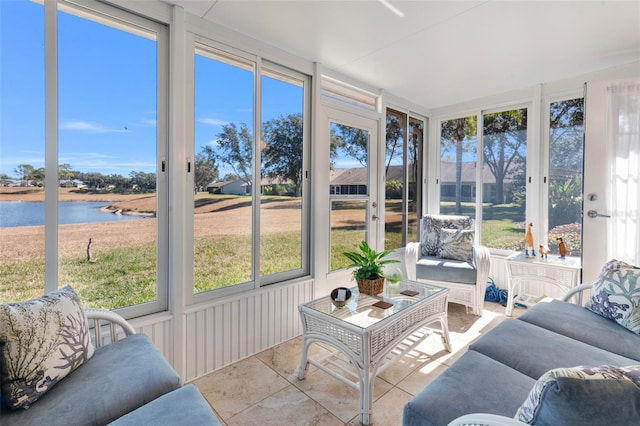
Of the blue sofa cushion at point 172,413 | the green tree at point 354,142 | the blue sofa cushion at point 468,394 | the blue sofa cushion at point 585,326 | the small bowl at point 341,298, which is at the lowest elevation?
the blue sofa cushion at point 172,413

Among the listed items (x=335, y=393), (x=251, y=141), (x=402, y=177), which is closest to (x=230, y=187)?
(x=251, y=141)

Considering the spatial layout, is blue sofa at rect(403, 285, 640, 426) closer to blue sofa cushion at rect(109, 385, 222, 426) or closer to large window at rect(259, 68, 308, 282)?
blue sofa cushion at rect(109, 385, 222, 426)

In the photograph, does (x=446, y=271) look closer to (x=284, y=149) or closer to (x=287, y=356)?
(x=287, y=356)

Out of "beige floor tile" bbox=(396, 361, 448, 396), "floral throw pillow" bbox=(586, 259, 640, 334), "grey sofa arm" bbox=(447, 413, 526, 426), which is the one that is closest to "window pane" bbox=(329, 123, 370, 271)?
"beige floor tile" bbox=(396, 361, 448, 396)

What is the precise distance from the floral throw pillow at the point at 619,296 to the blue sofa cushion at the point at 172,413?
2.15 m

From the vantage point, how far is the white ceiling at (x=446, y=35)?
1.94m

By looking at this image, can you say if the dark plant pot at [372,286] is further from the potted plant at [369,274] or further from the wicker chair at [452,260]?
the wicker chair at [452,260]

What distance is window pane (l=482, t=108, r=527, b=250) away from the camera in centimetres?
353

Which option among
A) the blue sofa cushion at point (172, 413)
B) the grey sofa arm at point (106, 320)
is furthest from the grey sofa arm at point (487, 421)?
the grey sofa arm at point (106, 320)

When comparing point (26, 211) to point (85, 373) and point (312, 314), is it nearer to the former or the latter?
point (85, 373)

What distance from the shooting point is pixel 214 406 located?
1.78 meters

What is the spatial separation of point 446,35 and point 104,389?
288 centimetres

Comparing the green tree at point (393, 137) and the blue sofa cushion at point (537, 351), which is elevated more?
the green tree at point (393, 137)

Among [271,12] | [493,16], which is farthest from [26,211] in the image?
[493,16]
